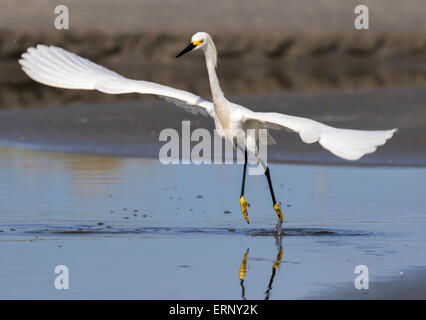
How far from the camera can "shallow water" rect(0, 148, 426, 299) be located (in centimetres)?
987

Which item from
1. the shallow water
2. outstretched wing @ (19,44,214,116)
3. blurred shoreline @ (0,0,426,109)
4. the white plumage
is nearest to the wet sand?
the shallow water

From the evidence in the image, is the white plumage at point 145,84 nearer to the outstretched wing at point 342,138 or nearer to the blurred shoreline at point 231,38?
the outstretched wing at point 342,138

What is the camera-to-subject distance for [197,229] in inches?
496

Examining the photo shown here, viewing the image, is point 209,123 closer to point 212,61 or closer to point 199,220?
point 199,220

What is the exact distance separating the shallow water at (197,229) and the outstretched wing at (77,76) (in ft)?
4.73

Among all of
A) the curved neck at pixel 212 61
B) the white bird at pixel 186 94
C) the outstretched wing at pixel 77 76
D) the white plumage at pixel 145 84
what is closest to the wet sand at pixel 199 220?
the white bird at pixel 186 94

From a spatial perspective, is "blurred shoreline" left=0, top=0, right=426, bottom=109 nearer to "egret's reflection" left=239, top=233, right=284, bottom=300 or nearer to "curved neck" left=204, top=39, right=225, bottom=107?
"curved neck" left=204, top=39, right=225, bottom=107

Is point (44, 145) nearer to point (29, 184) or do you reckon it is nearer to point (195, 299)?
point (29, 184)

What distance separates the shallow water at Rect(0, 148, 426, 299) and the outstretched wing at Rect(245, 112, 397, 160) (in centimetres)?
110

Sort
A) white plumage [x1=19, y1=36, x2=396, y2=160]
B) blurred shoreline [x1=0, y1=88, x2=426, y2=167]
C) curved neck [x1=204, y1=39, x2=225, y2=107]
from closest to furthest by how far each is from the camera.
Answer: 1. white plumage [x1=19, y1=36, x2=396, y2=160]
2. curved neck [x1=204, y1=39, x2=225, y2=107]
3. blurred shoreline [x1=0, y1=88, x2=426, y2=167]

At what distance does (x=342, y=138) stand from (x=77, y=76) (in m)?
3.59

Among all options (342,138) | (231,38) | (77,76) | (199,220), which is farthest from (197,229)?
(231,38)

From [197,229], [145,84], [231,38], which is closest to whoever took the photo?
[197,229]
